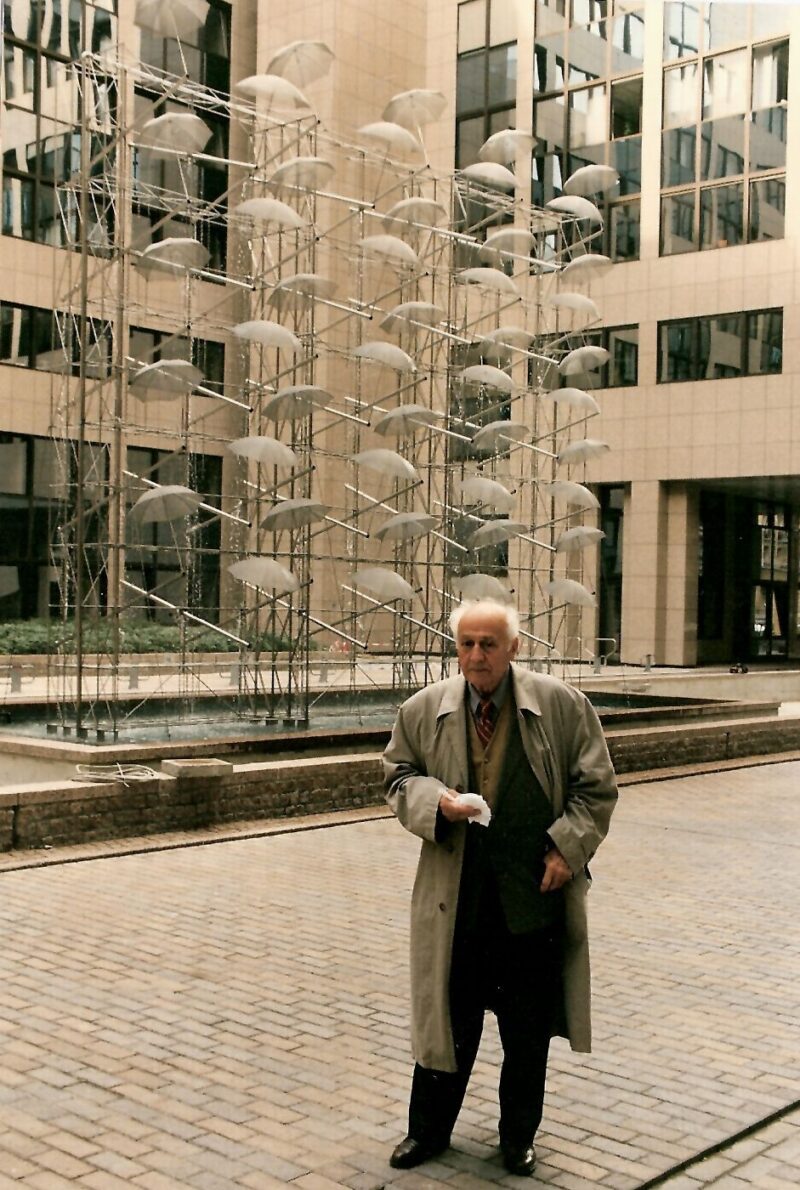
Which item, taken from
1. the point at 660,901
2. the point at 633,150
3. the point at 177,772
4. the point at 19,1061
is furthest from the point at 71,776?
the point at 633,150

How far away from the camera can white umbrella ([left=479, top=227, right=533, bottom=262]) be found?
85.7 ft

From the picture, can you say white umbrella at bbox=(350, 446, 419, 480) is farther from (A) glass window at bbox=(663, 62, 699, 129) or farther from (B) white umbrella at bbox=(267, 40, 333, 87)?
(A) glass window at bbox=(663, 62, 699, 129)

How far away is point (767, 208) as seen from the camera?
39312 millimetres

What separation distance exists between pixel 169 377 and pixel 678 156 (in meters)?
28.2

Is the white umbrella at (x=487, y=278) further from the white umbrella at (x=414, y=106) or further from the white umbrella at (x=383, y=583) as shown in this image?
the white umbrella at (x=383, y=583)

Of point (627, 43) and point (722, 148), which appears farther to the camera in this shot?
point (627, 43)

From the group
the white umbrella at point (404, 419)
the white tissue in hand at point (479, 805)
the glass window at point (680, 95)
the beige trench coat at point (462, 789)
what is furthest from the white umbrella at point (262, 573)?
the glass window at point (680, 95)

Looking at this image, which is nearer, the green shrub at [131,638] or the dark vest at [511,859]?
the dark vest at [511,859]

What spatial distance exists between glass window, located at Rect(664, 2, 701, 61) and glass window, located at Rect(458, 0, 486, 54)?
21.5 feet

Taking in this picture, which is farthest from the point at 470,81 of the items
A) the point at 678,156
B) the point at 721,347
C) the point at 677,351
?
the point at 721,347

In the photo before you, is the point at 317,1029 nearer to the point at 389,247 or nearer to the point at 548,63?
the point at 389,247

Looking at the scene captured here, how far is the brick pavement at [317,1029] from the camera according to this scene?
16.4 ft

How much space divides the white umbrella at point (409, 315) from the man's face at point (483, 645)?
18478 mm

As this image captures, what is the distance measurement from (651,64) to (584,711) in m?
40.6
